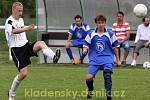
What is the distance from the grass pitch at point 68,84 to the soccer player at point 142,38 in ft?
7.65

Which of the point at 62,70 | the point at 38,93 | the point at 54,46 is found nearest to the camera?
the point at 38,93

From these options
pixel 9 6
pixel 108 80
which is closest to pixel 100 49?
pixel 108 80

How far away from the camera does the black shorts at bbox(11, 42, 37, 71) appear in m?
10.3

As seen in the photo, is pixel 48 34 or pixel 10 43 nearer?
pixel 10 43

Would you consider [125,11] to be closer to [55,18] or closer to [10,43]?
[55,18]

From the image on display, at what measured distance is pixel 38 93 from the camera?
1138cm

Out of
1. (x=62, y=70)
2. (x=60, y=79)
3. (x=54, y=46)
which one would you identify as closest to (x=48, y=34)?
(x=54, y=46)

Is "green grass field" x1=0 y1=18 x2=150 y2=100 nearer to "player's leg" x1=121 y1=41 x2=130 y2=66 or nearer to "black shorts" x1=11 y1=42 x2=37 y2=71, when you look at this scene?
"black shorts" x1=11 y1=42 x2=37 y2=71

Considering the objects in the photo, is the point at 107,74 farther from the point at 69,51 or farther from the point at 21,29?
the point at 69,51

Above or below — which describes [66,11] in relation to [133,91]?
above

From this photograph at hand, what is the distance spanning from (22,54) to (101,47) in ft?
5.10

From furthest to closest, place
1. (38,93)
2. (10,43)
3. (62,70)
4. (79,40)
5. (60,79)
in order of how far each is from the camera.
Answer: (79,40) < (62,70) < (60,79) < (38,93) < (10,43)

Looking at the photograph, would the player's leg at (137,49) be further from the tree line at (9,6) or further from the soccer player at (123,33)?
the tree line at (9,6)

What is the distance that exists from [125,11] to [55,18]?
9.39ft
